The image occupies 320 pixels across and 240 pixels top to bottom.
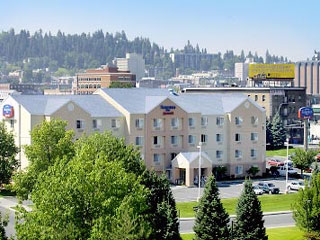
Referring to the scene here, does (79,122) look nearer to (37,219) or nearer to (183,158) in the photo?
(183,158)

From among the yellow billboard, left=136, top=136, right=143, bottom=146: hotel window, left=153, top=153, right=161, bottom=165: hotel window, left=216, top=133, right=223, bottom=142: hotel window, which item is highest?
the yellow billboard

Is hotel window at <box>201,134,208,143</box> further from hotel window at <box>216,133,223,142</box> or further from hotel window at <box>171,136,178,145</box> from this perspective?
hotel window at <box>171,136,178,145</box>

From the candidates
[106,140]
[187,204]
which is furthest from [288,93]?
Answer: [106,140]

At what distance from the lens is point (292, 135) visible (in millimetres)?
124188

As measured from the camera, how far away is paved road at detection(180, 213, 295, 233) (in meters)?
51.0

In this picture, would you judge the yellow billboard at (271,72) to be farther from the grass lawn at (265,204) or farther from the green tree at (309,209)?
the green tree at (309,209)

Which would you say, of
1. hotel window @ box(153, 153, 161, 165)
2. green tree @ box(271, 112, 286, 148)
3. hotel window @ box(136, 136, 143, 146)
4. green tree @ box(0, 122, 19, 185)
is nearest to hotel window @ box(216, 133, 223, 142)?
hotel window @ box(153, 153, 161, 165)

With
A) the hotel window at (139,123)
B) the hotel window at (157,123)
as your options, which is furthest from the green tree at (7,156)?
the hotel window at (157,123)

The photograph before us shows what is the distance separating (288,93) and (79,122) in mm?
58455

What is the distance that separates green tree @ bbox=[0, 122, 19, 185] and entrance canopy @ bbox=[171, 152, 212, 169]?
1677cm

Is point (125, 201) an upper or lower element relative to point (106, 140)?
lower

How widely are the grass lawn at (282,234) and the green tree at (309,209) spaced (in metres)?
4.36

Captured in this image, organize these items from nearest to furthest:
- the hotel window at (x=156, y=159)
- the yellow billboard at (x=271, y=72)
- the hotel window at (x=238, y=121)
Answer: the hotel window at (x=156, y=159) → the hotel window at (x=238, y=121) → the yellow billboard at (x=271, y=72)

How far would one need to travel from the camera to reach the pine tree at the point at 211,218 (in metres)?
39.8
